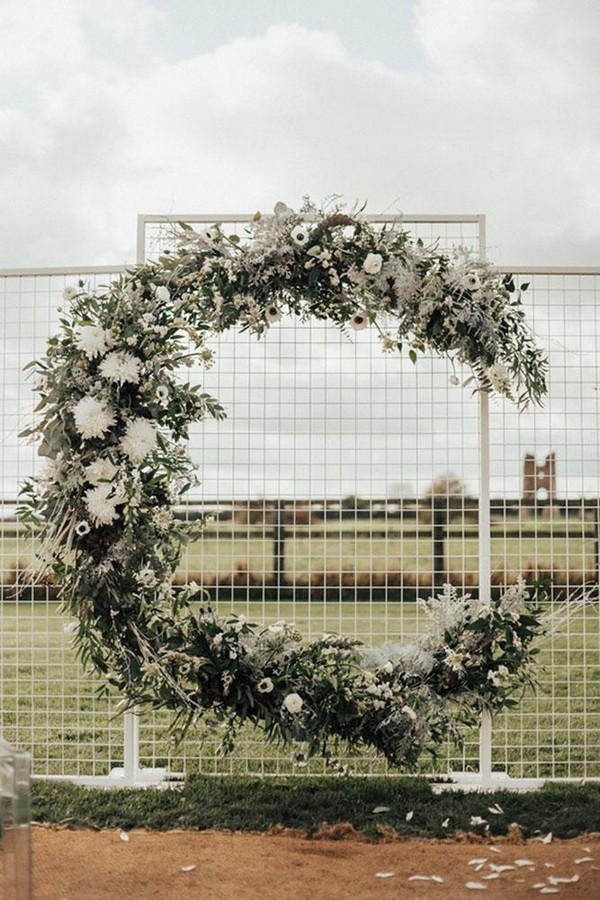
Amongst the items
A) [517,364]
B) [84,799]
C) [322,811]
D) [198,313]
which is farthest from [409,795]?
[198,313]

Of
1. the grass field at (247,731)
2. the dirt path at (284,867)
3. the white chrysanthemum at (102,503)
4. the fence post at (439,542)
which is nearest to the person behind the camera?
the dirt path at (284,867)

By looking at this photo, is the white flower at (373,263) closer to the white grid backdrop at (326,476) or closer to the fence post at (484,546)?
the white grid backdrop at (326,476)

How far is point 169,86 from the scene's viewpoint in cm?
833

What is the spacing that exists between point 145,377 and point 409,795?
92.3 inches

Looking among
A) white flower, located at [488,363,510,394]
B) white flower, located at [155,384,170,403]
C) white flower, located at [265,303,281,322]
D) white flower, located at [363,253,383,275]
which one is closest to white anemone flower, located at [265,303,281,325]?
white flower, located at [265,303,281,322]

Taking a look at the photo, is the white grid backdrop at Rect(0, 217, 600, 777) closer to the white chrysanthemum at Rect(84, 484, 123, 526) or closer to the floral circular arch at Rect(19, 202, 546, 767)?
the floral circular arch at Rect(19, 202, 546, 767)

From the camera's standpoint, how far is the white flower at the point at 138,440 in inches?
172

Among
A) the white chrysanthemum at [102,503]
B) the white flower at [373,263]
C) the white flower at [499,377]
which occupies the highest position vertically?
the white flower at [373,263]

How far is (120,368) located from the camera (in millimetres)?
4395

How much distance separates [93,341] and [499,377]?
73.5 inches

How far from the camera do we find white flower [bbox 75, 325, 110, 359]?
14.5 ft

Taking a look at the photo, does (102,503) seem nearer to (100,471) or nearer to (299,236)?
(100,471)

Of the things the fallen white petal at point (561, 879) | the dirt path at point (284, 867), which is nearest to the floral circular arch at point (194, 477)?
the dirt path at point (284, 867)

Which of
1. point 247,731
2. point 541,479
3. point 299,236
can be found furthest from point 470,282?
point 247,731
